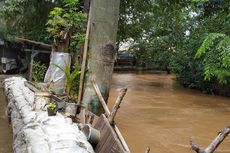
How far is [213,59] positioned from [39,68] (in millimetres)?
4689

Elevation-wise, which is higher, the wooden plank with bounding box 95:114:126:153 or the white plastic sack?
the white plastic sack

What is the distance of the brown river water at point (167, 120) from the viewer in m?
7.96

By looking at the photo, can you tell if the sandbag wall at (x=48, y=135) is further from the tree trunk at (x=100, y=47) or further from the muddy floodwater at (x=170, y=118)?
the muddy floodwater at (x=170, y=118)

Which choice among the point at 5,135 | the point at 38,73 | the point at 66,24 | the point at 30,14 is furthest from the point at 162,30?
the point at 5,135

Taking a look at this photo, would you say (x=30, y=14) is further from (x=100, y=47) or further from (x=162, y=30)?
(x=100, y=47)

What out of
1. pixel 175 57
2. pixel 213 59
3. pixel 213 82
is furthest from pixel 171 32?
pixel 213 59

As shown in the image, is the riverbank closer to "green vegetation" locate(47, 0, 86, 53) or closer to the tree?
"green vegetation" locate(47, 0, 86, 53)

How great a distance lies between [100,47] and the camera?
6.48 m

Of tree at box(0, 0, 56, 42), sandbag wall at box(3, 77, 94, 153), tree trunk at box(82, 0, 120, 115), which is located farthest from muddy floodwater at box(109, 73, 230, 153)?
tree at box(0, 0, 56, 42)

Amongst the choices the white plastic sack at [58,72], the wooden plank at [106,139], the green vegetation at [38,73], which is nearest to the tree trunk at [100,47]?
the wooden plank at [106,139]

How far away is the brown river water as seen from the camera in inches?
313

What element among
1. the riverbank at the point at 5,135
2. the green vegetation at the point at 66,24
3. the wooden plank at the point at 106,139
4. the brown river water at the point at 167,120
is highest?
the green vegetation at the point at 66,24

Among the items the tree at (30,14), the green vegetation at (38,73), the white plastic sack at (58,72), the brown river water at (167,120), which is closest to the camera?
the brown river water at (167,120)

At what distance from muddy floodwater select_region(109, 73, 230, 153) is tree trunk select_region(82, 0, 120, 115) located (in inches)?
60.1
